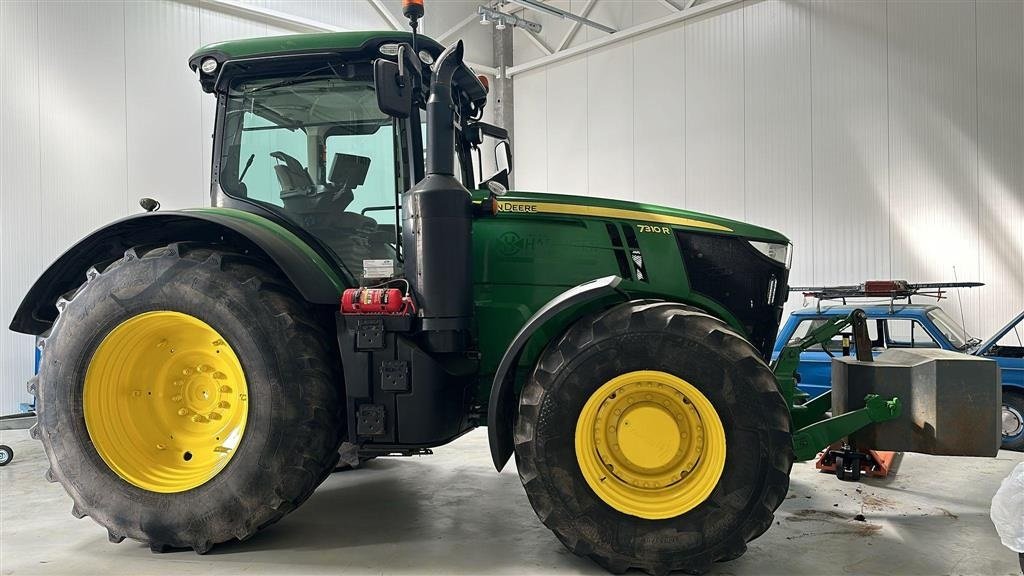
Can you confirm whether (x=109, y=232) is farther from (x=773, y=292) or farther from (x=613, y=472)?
(x=773, y=292)

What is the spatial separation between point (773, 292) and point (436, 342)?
2.02 meters

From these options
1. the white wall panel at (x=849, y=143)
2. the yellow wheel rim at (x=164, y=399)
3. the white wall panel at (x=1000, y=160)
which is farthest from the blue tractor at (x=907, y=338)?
the yellow wheel rim at (x=164, y=399)

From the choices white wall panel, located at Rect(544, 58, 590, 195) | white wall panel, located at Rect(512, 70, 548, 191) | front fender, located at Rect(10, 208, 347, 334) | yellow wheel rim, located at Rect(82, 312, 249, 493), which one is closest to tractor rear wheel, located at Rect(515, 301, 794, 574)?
front fender, located at Rect(10, 208, 347, 334)

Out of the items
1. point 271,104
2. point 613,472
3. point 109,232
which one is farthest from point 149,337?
point 613,472

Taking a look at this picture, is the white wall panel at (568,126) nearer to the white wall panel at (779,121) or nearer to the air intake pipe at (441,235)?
the white wall panel at (779,121)

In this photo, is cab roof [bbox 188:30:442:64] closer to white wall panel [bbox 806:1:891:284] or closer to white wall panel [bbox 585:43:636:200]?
white wall panel [bbox 806:1:891:284]

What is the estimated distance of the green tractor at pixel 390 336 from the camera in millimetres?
3104

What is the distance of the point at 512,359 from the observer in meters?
3.22

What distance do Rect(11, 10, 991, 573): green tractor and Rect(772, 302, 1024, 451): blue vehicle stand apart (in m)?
3.34

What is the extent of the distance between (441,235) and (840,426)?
7.33 feet

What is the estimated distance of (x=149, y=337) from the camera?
3.63 m

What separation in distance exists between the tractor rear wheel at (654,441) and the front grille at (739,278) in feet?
2.34

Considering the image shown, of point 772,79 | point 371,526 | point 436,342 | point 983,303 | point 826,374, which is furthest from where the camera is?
point 772,79

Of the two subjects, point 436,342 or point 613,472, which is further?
point 436,342
